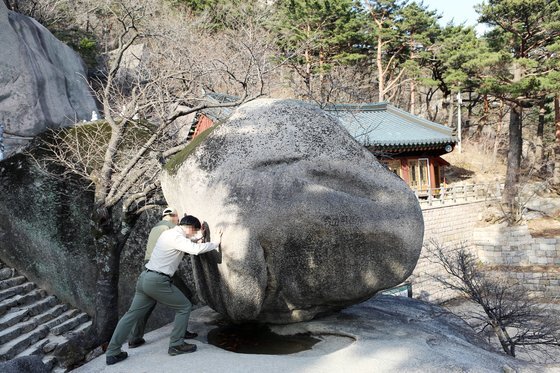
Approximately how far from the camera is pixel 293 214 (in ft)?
14.3

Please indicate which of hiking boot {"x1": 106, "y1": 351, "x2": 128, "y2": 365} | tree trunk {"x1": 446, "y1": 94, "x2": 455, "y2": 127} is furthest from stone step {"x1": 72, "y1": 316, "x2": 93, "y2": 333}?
tree trunk {"x1": 446, "y1": 94, "x2": 455, "y2": 127}

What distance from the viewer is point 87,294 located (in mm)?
7840

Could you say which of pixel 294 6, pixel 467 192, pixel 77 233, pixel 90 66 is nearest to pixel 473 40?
pixel 467 192

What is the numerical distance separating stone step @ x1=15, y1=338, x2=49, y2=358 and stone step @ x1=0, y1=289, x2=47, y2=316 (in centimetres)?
81

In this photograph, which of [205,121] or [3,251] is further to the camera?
[205,121]

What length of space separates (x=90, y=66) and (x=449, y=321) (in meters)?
20.6

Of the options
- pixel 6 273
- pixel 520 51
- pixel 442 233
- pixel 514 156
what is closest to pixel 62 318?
pixel 6 273

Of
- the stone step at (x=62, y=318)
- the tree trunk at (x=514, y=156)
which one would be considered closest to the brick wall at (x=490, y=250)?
the tree trunk at (x=514, y=156)

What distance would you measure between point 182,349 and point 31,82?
13588 millimetres

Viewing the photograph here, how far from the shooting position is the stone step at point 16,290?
716 centimetres

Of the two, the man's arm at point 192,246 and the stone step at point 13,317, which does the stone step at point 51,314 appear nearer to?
the stone step at point 13,317

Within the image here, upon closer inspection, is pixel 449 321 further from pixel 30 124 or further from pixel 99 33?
pixel 99 33

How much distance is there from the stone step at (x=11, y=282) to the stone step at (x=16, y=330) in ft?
3.64

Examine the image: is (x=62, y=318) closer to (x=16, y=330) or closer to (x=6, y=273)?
(x=16, y=330)
